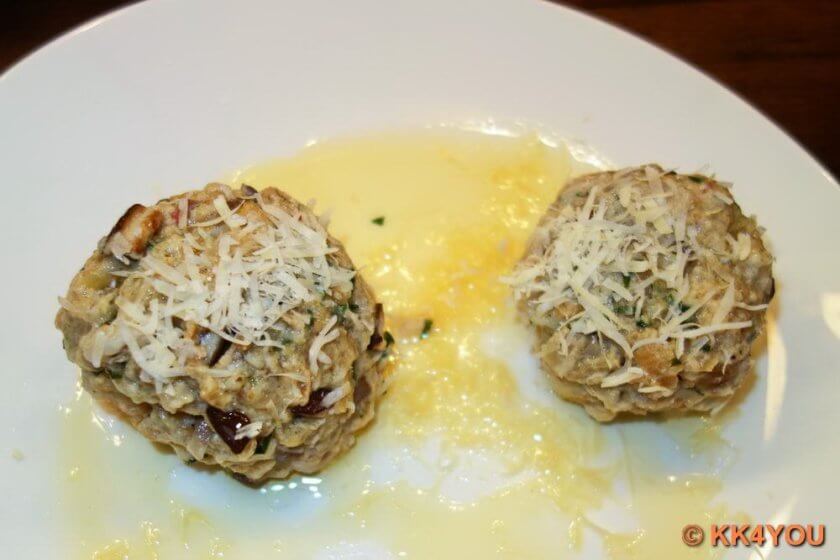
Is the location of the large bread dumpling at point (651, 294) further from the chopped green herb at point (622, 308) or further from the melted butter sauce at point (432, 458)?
the melted butter sauce at point (432, 458)

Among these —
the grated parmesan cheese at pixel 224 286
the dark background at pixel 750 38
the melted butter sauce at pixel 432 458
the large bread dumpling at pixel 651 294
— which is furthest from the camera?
the dark background at pixel 750 38

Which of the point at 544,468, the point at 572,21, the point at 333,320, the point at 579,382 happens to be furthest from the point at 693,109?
the point at 333,320

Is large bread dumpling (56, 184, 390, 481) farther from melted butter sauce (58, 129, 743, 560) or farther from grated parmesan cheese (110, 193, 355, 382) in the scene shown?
melted butter sauce (58, 129, 743, 560)

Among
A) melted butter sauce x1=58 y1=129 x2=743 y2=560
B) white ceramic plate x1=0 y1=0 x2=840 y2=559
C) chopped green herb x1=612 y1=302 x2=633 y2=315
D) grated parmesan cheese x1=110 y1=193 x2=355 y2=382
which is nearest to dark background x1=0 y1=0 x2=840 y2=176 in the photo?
white ceramic plate x1=0 y1=0 x2=840 y2=559

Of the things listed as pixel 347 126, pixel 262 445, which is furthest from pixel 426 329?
pixel 347 126

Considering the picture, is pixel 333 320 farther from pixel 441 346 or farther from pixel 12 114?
pixel 12 114

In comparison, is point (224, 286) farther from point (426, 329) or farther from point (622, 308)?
point (622, 308)

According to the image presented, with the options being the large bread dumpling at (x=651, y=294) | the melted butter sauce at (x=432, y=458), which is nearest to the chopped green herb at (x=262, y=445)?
A: the melted butter sauce at (x=432, y=458)
